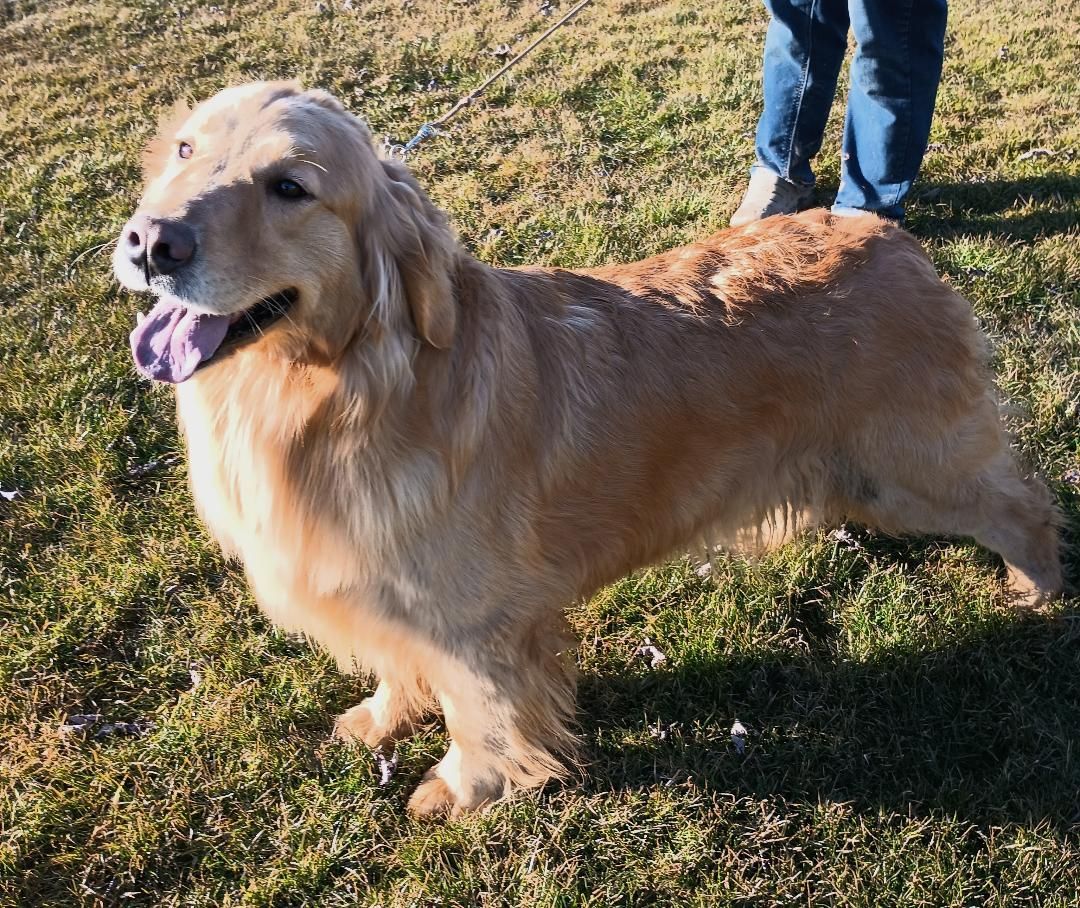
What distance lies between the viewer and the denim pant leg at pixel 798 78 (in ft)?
15.9

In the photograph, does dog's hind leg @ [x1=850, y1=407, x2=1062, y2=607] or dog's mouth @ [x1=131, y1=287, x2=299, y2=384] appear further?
dog's hind leg @ [x1=850, y1=407, x2=1062, y2=607]

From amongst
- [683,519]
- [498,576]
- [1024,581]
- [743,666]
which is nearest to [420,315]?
[498,576]

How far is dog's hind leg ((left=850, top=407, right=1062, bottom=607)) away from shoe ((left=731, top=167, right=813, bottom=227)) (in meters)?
2.49

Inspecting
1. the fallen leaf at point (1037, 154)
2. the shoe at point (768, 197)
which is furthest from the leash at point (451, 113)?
the fallen leaf at point (1037, 154)

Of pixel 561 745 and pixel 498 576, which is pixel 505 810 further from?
pixel 498 576

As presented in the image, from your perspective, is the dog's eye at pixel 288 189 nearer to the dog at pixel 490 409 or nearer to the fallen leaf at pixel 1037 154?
the dog at pixel 490 409

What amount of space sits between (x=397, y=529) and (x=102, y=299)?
4021 mm

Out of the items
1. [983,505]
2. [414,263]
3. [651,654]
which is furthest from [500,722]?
[983,505]

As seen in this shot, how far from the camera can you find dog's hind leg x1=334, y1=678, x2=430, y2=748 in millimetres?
3178

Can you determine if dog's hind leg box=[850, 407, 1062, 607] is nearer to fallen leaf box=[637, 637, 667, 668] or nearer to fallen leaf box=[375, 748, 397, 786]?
fallen leaf box=[637, 637, 667, 668]

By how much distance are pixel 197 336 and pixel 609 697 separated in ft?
7.06

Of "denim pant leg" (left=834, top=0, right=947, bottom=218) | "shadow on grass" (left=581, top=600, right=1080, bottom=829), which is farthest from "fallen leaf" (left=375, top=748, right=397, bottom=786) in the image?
"denim pant leg" (left=834, top=0, right=947, bottom=218)

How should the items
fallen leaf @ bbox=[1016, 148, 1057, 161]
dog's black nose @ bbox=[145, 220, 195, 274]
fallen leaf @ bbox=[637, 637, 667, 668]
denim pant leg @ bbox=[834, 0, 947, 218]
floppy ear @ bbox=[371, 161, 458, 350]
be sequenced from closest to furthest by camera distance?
dog's black nose @ bbox=[145, 220, 195, 274] < floppy ear @ bbox=[371, 161, 458, 350] < fallen leaf @ bbox=[637, 637, 667, 668] < denim pant leg @ bbox=[834, 0, 947, 218] < fallen leaf @ bbox=[1016, 148, 1057, 161]

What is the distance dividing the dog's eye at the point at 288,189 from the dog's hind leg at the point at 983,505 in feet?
7.72
